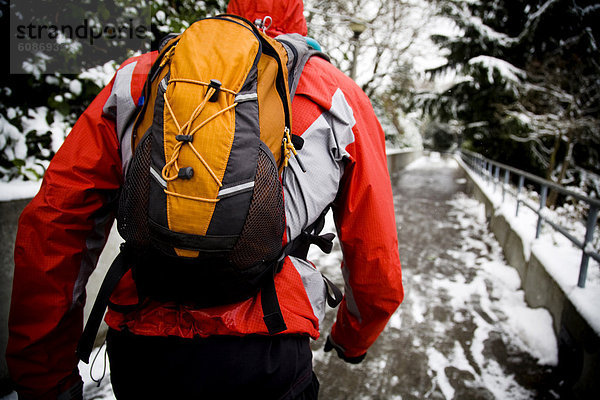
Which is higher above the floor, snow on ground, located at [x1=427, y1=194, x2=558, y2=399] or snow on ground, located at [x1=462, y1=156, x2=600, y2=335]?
snow on ground, located at [x1=462, y1=156, x2=600, y2=335]

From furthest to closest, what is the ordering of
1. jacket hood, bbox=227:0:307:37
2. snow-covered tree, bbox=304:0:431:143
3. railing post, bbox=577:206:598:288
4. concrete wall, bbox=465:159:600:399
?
snow-covered tree, bbox=304:0:431:143, railing post, bbox=577:206:598:288, concrete wall, bbox=465:159:600:399, jacket hood, bbox=227:0:307:37

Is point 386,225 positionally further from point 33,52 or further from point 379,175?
point 33,52

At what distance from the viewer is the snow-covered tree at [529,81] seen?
10.2 m

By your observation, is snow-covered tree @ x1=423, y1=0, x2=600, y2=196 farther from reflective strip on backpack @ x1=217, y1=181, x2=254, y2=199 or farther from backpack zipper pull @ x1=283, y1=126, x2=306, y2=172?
reflective strip on backpack @ x1=217, y1=181, x2=254, y2=199

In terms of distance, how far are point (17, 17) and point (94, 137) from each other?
2270 millimetres

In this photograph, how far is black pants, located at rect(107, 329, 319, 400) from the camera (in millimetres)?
991

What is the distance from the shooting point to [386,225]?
119 cm

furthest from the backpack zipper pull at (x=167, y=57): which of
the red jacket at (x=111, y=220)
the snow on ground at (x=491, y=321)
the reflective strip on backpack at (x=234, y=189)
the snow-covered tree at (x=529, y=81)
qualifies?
the snow-covered tree at (x=529, y=81)

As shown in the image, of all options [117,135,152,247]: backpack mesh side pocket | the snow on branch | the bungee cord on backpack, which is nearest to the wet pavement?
[117,135,152,247]: backpack mesh side pocket

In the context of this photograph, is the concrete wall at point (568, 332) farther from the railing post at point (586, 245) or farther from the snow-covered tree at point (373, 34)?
the snow-covered tree at point (373, 34)

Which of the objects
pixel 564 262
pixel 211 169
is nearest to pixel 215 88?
pixel 211 169

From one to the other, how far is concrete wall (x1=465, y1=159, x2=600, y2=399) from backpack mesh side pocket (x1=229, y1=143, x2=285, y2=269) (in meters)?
2.49

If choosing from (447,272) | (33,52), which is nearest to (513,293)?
(447,272)

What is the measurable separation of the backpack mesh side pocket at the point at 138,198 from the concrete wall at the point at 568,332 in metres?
2.79
